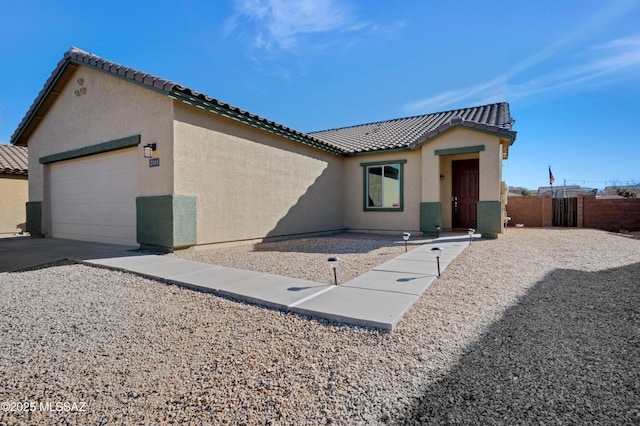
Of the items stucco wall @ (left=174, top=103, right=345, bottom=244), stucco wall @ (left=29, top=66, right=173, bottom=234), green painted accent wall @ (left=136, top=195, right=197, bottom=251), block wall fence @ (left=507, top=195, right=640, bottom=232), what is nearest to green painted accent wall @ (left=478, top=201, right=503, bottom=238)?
stucco wall @ (left=174, top=103, right=345, bottom=244)

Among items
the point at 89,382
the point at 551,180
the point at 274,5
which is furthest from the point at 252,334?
the point at 551,180

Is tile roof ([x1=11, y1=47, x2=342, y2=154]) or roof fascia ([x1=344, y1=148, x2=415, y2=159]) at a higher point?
tile roof ([x1=11, y1=47, x2=342, y2=154])

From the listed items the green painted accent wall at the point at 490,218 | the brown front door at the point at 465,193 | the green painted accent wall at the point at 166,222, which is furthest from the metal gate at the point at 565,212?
the green painted accent wall at the point at 166,222

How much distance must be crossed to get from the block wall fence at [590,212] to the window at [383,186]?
23.5 ft

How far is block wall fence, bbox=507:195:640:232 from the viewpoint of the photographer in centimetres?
1289

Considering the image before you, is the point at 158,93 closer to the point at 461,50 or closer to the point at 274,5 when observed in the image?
the point at 274,5

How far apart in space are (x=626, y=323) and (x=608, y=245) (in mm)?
6927

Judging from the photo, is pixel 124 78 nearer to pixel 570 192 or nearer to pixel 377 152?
pixel 377 152

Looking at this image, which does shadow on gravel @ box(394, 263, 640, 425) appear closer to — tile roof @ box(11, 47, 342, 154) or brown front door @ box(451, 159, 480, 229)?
tile roof @ box(11, 47, 342, 154)

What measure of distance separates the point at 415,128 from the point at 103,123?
1186 cm

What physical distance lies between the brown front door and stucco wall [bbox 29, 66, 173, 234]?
10.1m

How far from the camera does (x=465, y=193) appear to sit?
11.7 metres

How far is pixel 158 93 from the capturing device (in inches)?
283

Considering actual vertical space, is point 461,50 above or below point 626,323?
above
